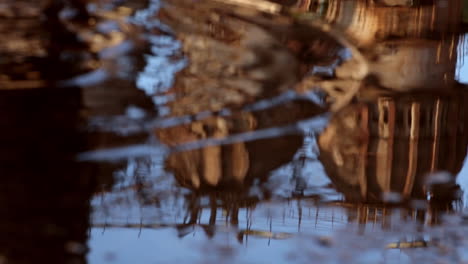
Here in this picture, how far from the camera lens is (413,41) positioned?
3406 mm

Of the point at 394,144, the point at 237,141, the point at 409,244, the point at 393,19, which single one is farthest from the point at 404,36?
the point at 409,244

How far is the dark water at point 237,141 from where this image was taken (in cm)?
173

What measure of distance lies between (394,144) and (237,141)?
1.50ft

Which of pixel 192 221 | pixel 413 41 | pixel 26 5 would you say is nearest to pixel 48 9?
pixel 26 5

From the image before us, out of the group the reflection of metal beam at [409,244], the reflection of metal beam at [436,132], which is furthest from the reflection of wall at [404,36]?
the reflection of metal beam at [409,244]

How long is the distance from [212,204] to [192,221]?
Result: 0.11 m

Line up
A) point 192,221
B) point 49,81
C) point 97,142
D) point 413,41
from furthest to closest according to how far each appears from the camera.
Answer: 1. point 413,41
2. point 49,81
3. point 97,142
4. point 192,221

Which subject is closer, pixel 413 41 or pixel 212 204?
pixel 212 204

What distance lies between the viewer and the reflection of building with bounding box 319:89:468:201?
208cm

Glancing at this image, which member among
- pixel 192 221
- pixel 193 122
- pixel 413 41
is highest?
pixel 413 41

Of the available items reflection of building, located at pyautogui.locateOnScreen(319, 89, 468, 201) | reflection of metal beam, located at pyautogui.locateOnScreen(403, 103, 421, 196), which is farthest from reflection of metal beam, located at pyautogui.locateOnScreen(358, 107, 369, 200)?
reflection of metal beam, located at pyautogui.locateOnScreen(403, 103, 421, 196)

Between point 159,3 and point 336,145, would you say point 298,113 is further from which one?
point 159,3

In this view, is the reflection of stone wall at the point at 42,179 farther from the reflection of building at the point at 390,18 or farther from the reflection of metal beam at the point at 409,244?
the reflection of building at the point at 390,18

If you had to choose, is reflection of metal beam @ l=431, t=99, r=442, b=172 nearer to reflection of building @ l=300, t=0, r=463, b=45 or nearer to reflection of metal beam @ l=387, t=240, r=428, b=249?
reflection of metal beam @ l=387, t=240, r=428, b=249
